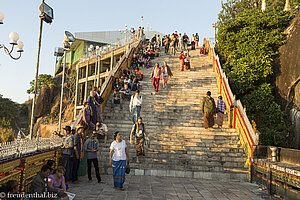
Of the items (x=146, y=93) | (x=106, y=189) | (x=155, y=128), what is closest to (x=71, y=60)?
(x=146, y=93)

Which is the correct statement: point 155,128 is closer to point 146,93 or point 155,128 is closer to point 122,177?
point 146,93

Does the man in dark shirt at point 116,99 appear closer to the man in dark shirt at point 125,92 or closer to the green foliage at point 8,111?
the man in dark shirt at point 125,92

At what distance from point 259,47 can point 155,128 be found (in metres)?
9.39

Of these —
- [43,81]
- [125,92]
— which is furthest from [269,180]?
[43,81]

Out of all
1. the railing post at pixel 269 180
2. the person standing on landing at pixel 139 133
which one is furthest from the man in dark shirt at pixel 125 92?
the railing post at pixel 269 180

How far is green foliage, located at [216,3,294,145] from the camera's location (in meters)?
14.0

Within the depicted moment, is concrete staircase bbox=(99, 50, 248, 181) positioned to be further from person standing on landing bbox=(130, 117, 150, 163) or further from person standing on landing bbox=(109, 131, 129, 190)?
person standing on landing bbox=(109, 131, 129, 190)

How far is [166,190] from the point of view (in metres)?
6.47

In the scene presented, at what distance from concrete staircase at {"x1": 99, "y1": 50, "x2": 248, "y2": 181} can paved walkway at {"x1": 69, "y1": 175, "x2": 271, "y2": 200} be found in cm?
59

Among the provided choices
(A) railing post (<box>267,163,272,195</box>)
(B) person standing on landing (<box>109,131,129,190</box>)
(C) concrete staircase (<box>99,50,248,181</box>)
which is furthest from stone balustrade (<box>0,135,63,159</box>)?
(A) railing post (<box>267,163,272,195</box>)

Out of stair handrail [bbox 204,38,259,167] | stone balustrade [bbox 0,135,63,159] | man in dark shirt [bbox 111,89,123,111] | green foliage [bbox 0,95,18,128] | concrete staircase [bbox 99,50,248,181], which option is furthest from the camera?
green foliage [bbox 0,95,18,128]

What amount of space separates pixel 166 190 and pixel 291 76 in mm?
11570

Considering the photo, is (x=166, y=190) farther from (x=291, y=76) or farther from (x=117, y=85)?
(x=291, y=76)

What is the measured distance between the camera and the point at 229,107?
38.6ft
